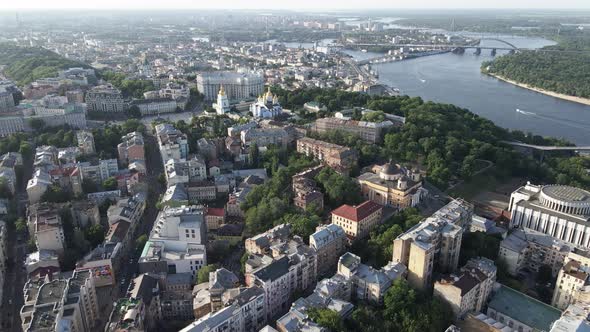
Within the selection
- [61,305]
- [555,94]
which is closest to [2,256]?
[61,305]

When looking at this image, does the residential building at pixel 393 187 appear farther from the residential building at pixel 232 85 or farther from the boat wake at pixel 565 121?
the residential building at pixel 232 85

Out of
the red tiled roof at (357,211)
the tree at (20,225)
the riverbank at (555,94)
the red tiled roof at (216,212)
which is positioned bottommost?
the riverbank at (555,94)

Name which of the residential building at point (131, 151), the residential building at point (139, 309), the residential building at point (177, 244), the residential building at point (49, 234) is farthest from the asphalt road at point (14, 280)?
the residential building at point (131, 151)

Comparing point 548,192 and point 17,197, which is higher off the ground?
point 548,192

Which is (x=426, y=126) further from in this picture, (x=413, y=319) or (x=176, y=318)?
(x=176, y=318)

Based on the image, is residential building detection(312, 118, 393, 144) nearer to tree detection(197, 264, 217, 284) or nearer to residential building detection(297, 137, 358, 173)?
residential building detection(297, 137, 358, 173)

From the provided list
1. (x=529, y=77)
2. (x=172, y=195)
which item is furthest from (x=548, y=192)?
(x=529, y=77)
